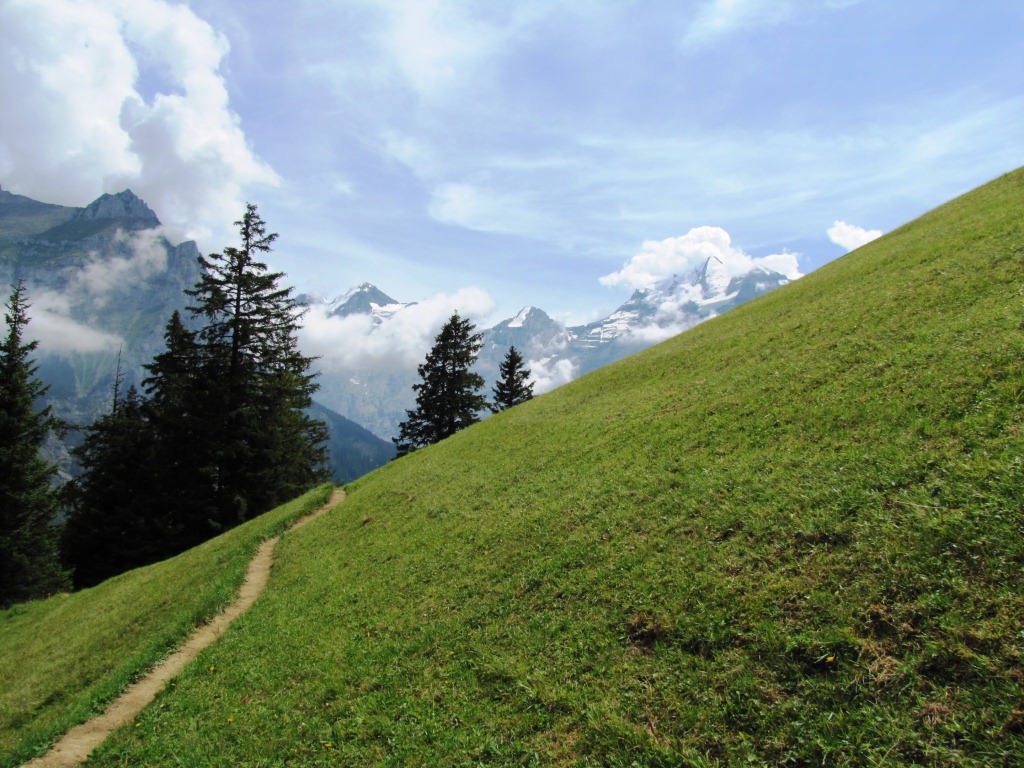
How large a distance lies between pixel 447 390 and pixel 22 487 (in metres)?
36.8

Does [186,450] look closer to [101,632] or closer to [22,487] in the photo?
[22,487]

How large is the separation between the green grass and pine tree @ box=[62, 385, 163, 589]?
35.2 ft

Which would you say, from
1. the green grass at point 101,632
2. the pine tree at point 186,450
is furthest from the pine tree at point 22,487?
the pine tree at point 186,450

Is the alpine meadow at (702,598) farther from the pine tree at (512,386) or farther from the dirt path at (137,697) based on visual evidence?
the pine tree at (512,386)

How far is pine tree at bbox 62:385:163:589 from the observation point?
3953cm

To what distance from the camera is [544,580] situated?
10273 mm

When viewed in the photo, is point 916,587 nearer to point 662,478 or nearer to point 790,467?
point 790,467

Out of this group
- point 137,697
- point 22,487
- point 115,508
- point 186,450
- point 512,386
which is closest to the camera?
point 137,697

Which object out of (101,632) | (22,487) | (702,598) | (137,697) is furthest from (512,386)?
(702,598)

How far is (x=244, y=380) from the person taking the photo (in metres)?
40.4

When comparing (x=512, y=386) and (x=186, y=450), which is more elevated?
(x=186, y=450)

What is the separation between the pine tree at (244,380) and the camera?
38.8 meters

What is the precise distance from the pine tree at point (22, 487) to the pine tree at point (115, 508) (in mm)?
5082

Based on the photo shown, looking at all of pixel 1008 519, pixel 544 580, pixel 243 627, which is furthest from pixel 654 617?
pixel 243 627
